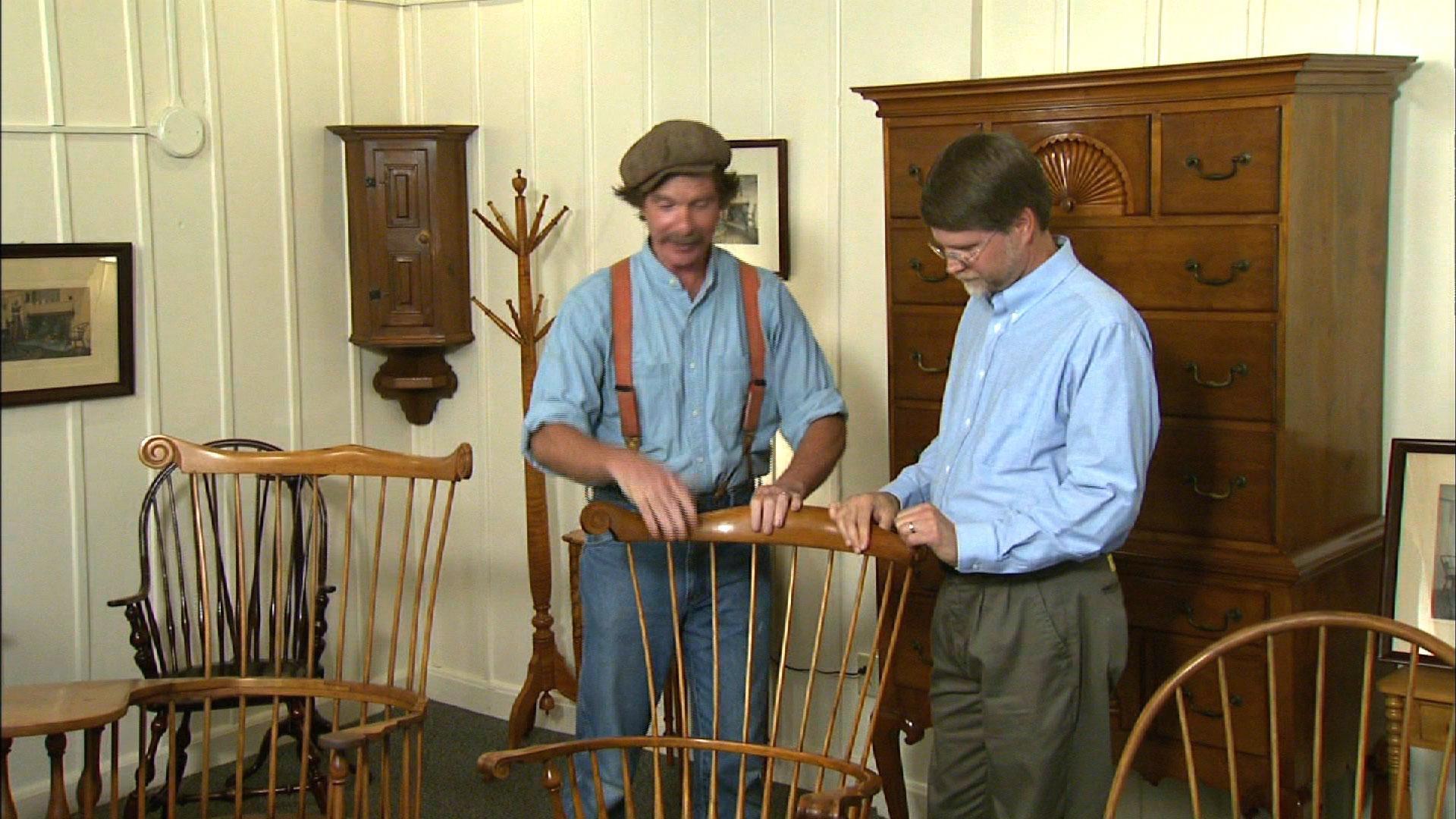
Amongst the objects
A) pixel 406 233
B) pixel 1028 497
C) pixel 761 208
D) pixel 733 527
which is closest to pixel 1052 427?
pixel 1028 497

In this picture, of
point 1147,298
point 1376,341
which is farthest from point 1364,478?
point 1147,298

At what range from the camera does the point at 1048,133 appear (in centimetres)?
282

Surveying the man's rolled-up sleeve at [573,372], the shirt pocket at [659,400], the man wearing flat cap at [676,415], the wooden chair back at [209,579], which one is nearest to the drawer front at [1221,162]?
the man wearing flat cap at [676,415]

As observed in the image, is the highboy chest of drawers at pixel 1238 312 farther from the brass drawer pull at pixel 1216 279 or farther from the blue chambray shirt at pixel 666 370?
the blue chambray shirt at pixel 666 370

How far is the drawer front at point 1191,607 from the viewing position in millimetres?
2715

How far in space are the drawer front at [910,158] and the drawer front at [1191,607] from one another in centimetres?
86

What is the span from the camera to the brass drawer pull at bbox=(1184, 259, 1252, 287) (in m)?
2.63

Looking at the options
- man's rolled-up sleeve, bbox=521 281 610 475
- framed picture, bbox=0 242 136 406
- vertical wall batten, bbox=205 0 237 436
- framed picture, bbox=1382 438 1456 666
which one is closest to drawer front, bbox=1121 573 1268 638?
framed picture, bbox=1382 438 1456 666

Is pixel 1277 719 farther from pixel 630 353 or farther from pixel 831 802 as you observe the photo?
pixel 630 353

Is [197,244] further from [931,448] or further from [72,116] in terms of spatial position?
[931,448]

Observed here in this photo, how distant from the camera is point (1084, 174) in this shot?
2.81 meters

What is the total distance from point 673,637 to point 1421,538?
135cm

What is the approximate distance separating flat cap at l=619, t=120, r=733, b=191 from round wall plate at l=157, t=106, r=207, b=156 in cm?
184

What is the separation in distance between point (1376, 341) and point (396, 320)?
2.64 m
